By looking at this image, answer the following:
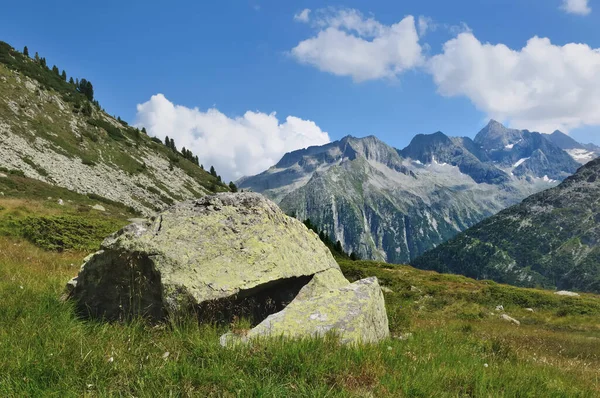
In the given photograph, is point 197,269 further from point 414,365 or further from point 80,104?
point 80,104

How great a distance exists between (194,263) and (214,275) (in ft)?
1.82

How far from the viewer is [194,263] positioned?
8906mm

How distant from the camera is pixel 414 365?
609 cm

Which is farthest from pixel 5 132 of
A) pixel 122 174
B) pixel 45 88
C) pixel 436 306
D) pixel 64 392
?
pixel 64 392

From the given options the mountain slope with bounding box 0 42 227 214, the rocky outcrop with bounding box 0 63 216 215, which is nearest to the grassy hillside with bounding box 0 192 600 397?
the rocky outcrop with bounding box 0 63 216 215

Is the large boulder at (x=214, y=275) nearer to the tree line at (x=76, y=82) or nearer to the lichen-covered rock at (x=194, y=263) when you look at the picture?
the lichen-covered rock at (x=194, y=263)

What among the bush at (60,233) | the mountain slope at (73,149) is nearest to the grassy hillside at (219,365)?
the bush at (60,233)

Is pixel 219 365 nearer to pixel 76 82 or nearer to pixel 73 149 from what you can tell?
pixel 73 149

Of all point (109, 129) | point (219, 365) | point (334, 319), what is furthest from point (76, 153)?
point (219, 365)

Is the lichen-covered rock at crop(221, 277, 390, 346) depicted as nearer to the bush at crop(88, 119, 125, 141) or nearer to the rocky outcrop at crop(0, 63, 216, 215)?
the rocky outcrop at crop(0, 63, 216, 215)

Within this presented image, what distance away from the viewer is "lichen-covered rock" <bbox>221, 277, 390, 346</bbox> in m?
6.91

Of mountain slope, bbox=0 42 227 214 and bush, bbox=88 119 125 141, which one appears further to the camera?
bush, bbox=88 119 125 141

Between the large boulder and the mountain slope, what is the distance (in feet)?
202

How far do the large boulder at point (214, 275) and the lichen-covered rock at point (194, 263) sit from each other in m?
0.02
